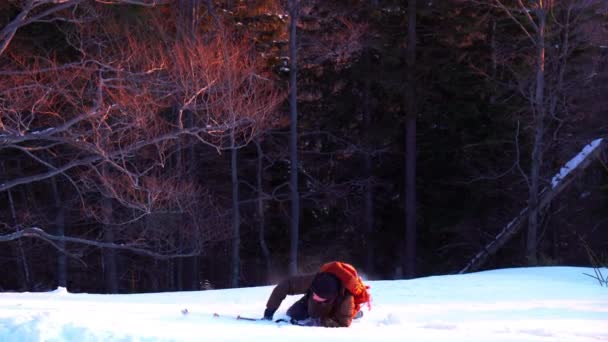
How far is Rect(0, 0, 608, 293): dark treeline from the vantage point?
1877 centimetres

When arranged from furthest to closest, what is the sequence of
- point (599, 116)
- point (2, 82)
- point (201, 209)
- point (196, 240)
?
point (599, 116) → point (201, 209) → point (196, 240) → point (2, 82)

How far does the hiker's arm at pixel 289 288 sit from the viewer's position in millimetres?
8164

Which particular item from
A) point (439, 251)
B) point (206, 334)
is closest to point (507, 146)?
point (439, 251)

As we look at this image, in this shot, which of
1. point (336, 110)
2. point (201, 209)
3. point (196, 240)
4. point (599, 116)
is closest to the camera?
point (196, 240)

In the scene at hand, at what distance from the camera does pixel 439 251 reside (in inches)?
1062

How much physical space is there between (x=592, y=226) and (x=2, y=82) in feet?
61.1

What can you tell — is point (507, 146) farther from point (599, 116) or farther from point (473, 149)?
point (599, 116)

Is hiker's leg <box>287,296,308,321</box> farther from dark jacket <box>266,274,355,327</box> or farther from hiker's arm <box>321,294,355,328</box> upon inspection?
hiker's arm <box>321,294,355,328</box>

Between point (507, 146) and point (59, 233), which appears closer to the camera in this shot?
point (59, 233)

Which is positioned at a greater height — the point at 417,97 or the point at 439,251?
the point at 417,97

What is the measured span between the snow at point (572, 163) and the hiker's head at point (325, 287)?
16038 mm

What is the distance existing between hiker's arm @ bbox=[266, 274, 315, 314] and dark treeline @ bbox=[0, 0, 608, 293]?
28.1 feet

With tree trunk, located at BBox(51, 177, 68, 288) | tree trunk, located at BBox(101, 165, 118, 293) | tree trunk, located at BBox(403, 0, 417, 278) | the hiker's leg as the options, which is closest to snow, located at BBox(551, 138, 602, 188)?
tree trunk, located at BBox(403, 0, 417, 278)

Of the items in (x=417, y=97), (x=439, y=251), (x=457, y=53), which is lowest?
(x=439, y=251)
